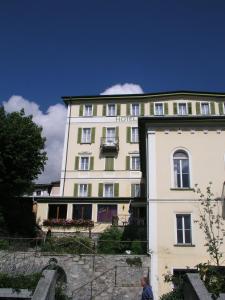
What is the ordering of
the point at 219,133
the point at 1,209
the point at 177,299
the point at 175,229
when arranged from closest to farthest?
1. the point at 177,299
2. the point at 175,229
3. the point at 219,133
4. the point at 1,209

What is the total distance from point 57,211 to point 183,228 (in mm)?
15734

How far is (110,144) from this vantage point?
41.7 meters

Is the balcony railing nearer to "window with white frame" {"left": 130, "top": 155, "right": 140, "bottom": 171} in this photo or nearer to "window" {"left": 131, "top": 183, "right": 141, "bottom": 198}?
"window with white frame" {"left": 130, "top": 155, "right": 140, "bottom": 171}

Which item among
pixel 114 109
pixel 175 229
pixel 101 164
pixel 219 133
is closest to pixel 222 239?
pixel 175 229

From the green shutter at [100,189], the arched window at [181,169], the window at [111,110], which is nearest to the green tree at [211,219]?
the arched window at [181,169]

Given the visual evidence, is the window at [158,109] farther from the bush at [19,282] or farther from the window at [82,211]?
the bush at [19,282]

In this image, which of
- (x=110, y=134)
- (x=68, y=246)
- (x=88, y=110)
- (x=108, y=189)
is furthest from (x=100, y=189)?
→ (x=68, y=246)

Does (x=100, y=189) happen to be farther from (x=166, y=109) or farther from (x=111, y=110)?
(x=166, y=109)

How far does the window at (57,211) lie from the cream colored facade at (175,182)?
13.4m

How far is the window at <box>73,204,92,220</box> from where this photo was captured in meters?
32.7

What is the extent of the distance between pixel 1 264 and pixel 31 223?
10.6 m

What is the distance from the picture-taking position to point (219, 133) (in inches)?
878

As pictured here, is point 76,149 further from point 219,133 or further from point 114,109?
point 219,133

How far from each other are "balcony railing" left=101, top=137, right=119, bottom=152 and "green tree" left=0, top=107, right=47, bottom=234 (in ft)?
33.2
